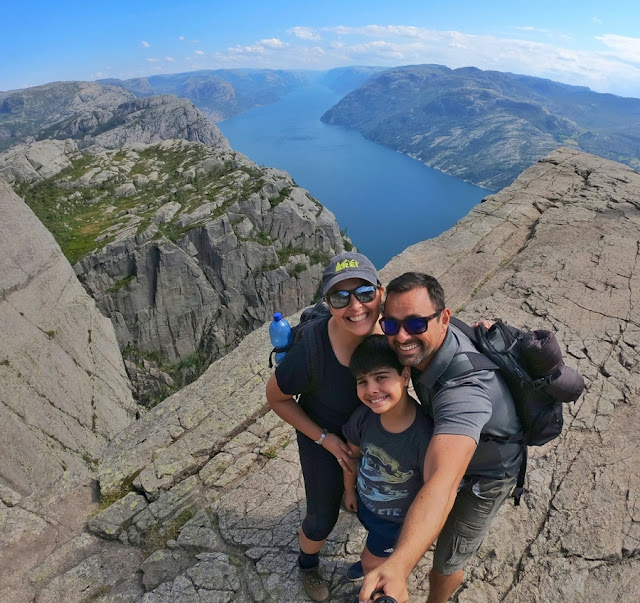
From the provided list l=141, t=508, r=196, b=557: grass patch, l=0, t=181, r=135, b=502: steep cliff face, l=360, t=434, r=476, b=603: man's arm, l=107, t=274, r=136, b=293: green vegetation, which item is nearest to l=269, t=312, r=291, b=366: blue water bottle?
l=360, t=434, r=476, b=603: man's arm

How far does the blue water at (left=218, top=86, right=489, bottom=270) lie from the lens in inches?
3757

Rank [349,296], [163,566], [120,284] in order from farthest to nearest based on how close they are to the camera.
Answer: [120,284], [163,566], [349,296]

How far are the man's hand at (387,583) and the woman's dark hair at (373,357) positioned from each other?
1.02 meters

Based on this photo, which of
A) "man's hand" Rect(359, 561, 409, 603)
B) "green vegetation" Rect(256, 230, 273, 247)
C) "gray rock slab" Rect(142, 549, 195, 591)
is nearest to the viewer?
"man's hand" Rect(359, 561, 409, 603)

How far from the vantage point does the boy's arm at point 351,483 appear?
9.94 ft

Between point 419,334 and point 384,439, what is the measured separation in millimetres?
783

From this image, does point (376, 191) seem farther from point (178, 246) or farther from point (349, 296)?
point (349, 296)

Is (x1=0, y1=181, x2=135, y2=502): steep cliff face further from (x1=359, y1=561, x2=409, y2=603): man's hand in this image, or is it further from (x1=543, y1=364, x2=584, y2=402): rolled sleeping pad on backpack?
(x1=543, y1=364, x2=584, y2=402): rolled sleeping pad on backpack

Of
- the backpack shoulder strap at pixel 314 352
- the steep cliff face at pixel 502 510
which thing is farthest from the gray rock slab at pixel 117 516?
the backpack shoulder strap at pixel 314 352

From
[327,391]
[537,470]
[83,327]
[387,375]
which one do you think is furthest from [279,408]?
[83,327]

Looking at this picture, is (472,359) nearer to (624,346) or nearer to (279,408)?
(279,408)

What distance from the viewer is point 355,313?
272cm

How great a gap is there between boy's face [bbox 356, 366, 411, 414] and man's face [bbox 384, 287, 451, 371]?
0.42 ft

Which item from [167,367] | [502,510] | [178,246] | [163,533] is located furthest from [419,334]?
[167,367]
